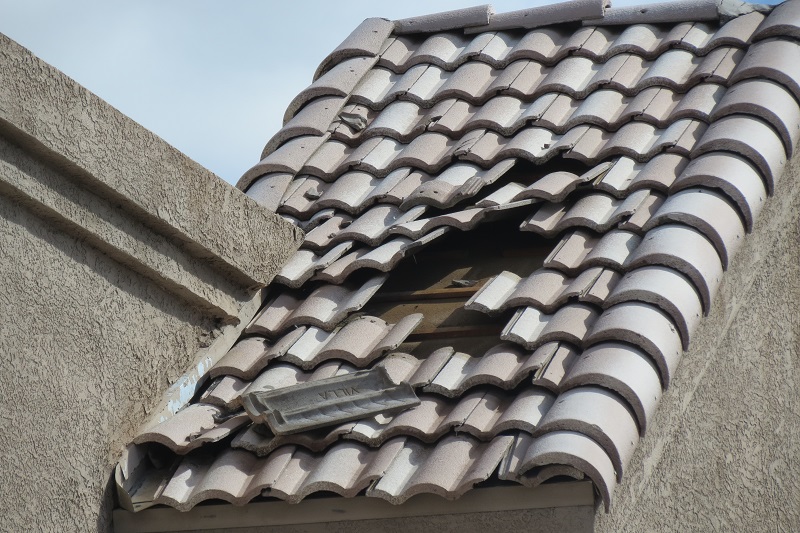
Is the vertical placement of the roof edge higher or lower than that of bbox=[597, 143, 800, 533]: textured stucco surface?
higher

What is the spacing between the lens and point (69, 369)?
428cm

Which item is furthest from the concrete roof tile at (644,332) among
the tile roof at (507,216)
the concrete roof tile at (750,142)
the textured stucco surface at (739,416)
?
the concrete roof tile at (750,142)

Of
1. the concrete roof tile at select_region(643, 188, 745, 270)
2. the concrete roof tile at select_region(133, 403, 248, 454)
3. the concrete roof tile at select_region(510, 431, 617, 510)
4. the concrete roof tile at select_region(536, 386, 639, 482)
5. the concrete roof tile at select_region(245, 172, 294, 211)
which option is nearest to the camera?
the concrete roof tile at select_region(510, 431, 617, 510)

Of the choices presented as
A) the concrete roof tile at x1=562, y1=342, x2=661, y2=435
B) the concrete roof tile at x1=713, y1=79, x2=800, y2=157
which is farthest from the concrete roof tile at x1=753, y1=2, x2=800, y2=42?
the concrete roof tile at x1=562, y1=342, x2=661, y2=435

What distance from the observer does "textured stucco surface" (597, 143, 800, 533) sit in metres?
4.48

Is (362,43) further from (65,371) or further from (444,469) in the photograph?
(444,469)

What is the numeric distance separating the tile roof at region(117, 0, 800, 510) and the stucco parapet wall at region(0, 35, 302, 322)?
24 cm

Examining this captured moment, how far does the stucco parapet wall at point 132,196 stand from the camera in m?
4.19

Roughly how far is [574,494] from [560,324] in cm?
71

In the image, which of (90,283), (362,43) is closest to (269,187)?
(362,43)

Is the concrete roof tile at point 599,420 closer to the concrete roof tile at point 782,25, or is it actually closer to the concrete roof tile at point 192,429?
the concrete roof tile at point 192,429

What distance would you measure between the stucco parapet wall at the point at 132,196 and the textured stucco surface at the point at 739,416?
1860 mm

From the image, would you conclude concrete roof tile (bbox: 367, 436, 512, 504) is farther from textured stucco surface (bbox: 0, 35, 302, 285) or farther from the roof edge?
textured stucco surface (bbox: 0, 35, 302, 285)

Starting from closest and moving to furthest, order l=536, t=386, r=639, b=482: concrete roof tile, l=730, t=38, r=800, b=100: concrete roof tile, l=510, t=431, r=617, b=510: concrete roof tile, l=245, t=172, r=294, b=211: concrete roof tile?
l=510, t=431, r=617, b=510: concrete roof tile, l=536, t=386, r=639, b=482: concrete roof tile, l=730, t=38, r=800, b=100: concrete roof tile, l=245, t=172, r=294, b=211: concrete roof tile
